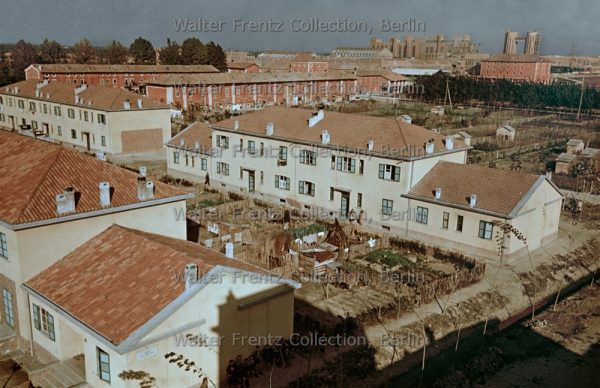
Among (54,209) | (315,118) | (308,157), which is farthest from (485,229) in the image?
(54,209)

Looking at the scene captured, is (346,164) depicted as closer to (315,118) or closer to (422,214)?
(315,118)

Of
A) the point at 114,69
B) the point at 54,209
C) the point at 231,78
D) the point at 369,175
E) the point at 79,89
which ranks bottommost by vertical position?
A: the point at 369,175

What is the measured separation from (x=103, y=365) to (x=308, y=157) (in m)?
22.0

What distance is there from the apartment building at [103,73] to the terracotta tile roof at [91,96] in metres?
17.3

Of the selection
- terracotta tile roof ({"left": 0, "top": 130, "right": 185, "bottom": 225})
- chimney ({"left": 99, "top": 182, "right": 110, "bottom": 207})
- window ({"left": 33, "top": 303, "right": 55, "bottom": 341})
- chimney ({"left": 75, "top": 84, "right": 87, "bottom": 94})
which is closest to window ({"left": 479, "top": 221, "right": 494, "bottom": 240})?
terracotta tile roof ({"left": 0, "top": 130, "right": 185, "bottom": 225})

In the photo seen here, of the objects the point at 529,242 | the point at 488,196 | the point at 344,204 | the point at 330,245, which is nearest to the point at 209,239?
the point at 330,245

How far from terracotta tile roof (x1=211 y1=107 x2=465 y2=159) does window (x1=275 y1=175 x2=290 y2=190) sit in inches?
104

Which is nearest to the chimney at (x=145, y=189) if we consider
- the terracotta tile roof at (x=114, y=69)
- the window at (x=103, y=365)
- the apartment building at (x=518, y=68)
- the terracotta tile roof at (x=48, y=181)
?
the terracotta tile roof at (x=48, y=181)

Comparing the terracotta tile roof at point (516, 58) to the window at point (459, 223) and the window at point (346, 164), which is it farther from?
the window at point (459, 223)

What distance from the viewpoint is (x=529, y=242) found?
91.7 ft

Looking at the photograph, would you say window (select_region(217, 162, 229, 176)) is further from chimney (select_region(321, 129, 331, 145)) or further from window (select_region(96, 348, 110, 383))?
window (select_region(96, 348, 110, 383))

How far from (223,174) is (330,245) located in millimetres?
14398

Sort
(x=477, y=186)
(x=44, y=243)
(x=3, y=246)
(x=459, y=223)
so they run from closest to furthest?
(x=44, y=243) → (x=3, y=246) → (x=459, y=223) → (x=477, y=186)

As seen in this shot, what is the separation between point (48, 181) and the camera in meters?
18.4
